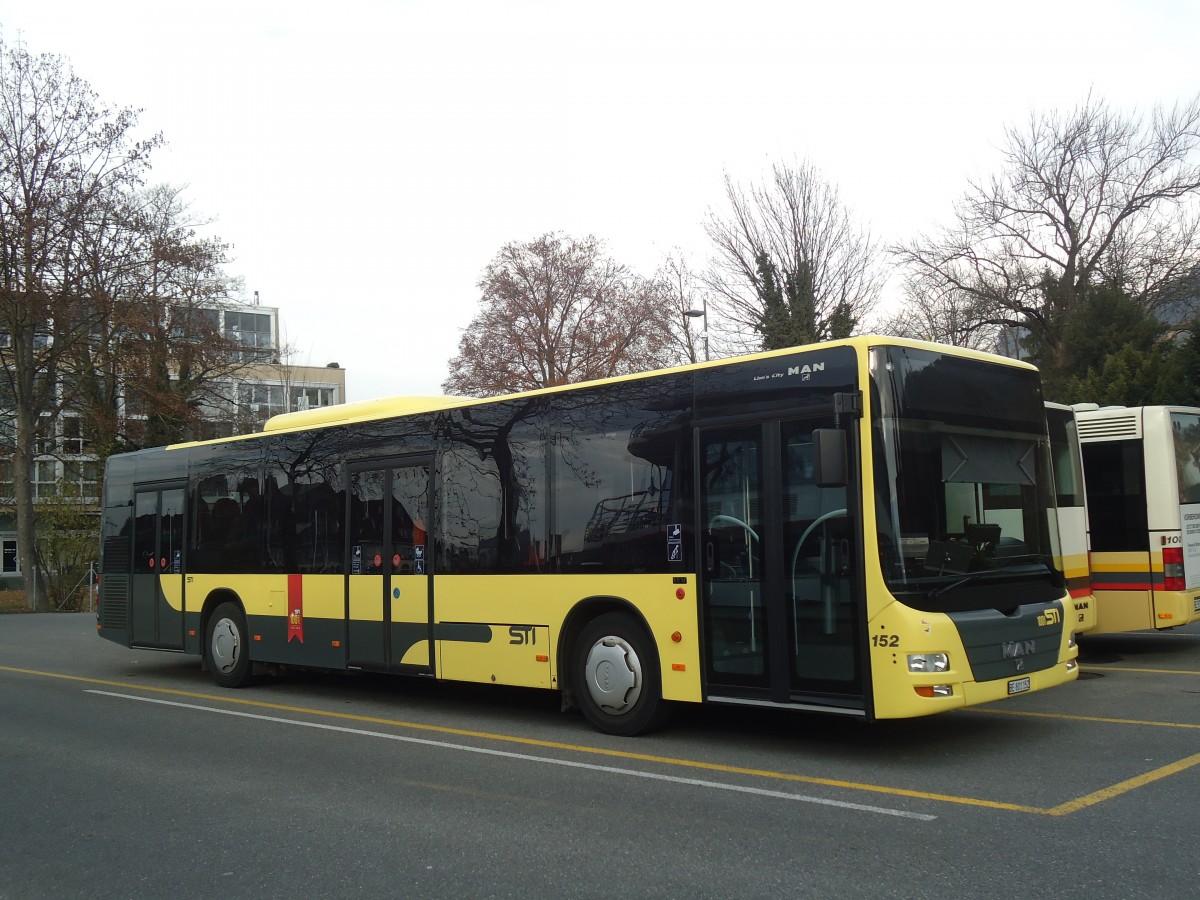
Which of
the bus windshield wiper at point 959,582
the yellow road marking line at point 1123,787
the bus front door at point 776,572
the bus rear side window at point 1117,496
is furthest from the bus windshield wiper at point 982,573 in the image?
the bus rear side window at point 1117,496

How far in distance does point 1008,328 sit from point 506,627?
1334 inches

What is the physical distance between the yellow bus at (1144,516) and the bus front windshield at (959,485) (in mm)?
4855

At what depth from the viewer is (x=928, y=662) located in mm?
7168

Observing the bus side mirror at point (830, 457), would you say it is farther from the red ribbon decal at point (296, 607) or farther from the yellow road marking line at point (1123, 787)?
the red ribbon decal at point (296, 607)

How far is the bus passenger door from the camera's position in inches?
547

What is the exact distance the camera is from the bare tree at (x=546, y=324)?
45656 millimetres

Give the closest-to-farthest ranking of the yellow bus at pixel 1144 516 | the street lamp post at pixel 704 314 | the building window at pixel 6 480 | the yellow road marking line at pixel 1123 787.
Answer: the yellow road marking line at pixel 1123 787
the yellow bus at pixel 1144 516
the street lamp post at pixel 704 314
the building window at pixel 6 480

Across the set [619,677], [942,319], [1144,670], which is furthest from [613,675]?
[942,319]

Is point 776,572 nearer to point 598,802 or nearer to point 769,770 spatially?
point 769,770

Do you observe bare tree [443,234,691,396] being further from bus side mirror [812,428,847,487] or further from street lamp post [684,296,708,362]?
bus side mirror [812,428,847,487]

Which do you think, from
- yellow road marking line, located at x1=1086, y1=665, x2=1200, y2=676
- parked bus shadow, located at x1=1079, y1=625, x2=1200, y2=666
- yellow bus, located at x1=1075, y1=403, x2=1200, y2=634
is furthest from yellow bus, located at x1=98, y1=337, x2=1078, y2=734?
parked bus shadow, located at x1=1079, y1=625, x2=1200, y2=666

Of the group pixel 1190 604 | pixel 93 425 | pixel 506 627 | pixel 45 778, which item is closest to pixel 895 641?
pixel 506 627

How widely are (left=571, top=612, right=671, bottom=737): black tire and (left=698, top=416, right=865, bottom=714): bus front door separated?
642mm

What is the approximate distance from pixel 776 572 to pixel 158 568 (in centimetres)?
959
